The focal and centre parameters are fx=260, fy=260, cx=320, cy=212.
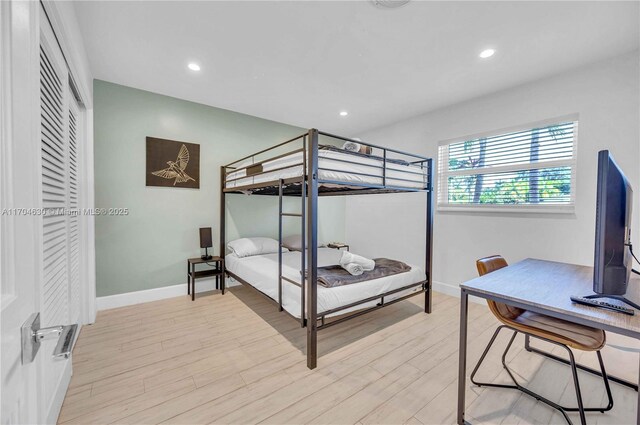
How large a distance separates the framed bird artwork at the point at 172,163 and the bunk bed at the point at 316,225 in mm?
696

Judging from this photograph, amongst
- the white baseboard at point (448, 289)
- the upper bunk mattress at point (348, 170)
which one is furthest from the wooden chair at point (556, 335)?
the white baseboard at point (448, 289)

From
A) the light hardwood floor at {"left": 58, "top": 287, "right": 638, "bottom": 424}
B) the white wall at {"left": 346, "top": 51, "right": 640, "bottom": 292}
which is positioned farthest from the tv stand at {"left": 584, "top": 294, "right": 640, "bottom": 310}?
the white wall at {"left": 346, "top": 51, "right": 640, "bottom": 292}

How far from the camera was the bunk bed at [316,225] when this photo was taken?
1.95m

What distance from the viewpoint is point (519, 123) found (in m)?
2.88

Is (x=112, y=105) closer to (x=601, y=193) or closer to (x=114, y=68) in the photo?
(x=114, y=68)

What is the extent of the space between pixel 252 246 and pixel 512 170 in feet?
10.8

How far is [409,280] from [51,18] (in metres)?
3.21

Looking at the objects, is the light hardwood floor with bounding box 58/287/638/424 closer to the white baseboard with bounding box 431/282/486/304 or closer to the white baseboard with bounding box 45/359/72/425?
the white baseboard with bounding box 45/359/72/425

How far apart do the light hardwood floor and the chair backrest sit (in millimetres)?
492

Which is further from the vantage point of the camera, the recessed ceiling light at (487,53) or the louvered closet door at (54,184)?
the recessed ceiling light at (487,53)

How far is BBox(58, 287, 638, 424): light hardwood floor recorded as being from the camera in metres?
1.51

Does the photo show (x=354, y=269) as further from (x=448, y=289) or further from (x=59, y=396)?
(x=59, y=396)

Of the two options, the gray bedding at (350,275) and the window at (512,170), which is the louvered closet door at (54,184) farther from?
the window at (512,170)

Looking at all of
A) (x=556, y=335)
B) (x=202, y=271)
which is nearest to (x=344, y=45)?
(x=556, y=335)
